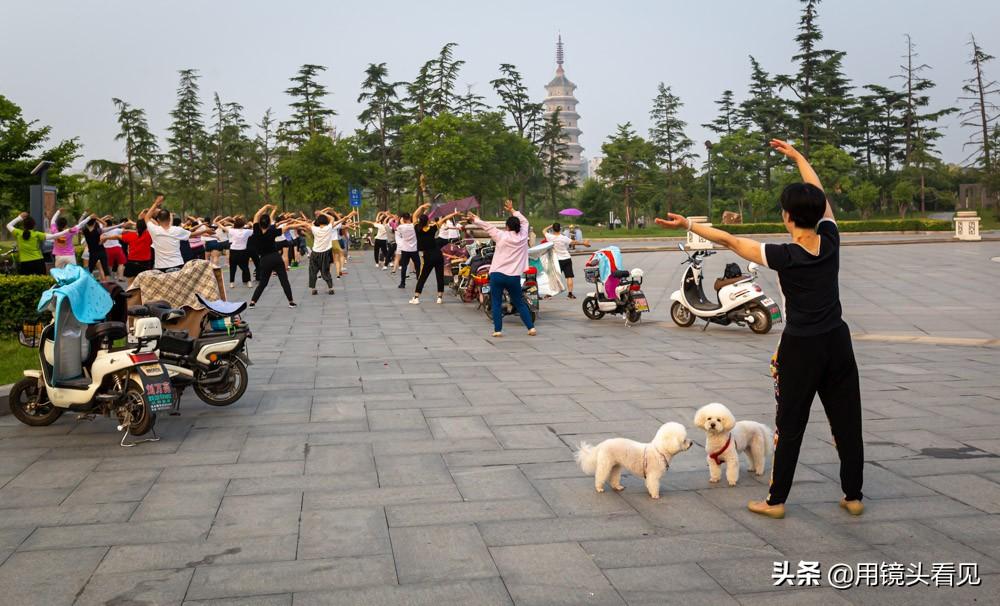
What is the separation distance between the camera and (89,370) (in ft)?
20.8

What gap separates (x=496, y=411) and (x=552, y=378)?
1557mm

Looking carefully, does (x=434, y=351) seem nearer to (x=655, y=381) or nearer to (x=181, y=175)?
(x=655, y=381)

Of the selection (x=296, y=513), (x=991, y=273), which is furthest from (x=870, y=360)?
(x=991, y=273)

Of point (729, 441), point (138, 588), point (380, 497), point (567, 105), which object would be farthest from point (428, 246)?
point (567, 105)

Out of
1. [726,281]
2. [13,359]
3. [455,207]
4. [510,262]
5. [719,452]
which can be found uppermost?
[455,207]

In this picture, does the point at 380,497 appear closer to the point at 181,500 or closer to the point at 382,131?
the point at 181,500

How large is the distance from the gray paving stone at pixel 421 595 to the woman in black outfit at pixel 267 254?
40.3ft

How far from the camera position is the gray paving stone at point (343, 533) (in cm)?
395

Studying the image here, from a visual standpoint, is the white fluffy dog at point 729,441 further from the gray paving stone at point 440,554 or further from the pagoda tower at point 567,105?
the pagoda tower at point 567,105

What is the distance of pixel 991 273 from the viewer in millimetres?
19094

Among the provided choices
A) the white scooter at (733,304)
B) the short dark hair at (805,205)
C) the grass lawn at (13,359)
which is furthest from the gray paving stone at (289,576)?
the white scooter at (733,304)

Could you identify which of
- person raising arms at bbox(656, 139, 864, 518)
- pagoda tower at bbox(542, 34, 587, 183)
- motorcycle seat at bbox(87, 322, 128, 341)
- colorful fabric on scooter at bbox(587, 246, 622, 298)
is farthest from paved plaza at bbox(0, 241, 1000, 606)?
pagoda tower at bbox(542, 34, 587, 183)

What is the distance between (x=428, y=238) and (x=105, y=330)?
959cm

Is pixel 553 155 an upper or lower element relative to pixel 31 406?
upper
